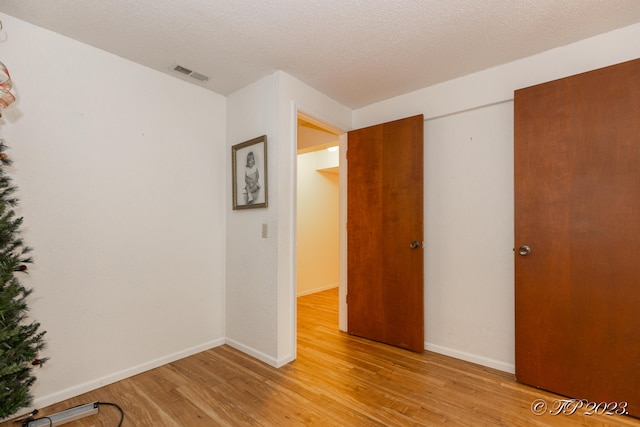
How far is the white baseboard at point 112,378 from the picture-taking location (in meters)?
1.92

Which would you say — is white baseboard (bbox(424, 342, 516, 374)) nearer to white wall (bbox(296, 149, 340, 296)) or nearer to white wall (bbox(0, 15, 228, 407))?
white wall (bbox(0, 15, 228, 407))

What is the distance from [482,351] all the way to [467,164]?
154 cm

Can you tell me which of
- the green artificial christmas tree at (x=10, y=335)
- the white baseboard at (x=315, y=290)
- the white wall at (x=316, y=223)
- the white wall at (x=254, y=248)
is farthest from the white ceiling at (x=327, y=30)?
the white baseboard at (x=315, y=290)

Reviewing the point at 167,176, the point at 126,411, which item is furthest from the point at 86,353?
the point at 167,176

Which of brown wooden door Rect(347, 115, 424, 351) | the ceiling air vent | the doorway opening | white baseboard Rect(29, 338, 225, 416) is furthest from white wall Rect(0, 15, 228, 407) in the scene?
the doorway opening

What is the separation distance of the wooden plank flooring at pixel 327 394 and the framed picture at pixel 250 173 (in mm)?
1340

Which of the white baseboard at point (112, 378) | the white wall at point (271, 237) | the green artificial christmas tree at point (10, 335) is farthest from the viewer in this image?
the white wall at point (271, 237)

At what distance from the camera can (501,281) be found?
2416 mm

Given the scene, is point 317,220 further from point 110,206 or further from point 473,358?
point 110,206

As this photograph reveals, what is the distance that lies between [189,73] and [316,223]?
3115 mm

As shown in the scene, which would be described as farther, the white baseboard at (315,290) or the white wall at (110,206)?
the white baseboard at (315,290)

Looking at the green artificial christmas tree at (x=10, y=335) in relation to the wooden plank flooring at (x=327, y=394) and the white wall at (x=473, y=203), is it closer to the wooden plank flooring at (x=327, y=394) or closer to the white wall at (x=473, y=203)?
the wooden plank flooring at (x=327, y=394)

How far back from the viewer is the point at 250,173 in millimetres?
2707

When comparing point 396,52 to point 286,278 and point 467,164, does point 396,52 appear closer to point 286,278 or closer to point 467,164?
point 467,164
